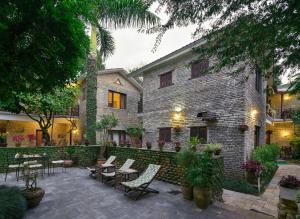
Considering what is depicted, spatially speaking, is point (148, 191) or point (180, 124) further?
point (180, 124)

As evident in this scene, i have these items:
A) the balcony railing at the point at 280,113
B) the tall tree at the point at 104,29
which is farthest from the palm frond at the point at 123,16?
the balcony railing at the point at 280,113

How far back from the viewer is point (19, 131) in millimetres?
16297

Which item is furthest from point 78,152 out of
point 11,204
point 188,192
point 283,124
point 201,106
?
point 283,124

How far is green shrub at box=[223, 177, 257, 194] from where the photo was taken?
23.2 ft

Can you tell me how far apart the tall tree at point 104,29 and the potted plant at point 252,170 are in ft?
29.6

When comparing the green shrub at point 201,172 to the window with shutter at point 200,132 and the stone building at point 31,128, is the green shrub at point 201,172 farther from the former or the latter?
the stone building at point 31,128

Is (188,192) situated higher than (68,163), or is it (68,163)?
(188,192)

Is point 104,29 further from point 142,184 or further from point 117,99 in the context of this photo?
point 142,184

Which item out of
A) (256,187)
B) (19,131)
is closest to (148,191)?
(256,187)

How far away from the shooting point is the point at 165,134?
39.5 feet

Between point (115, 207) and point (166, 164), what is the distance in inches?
120

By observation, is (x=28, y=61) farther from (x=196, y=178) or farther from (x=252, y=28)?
(x=196, y=178)

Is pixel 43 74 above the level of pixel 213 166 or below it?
above

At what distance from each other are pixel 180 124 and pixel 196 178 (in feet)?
20.0
